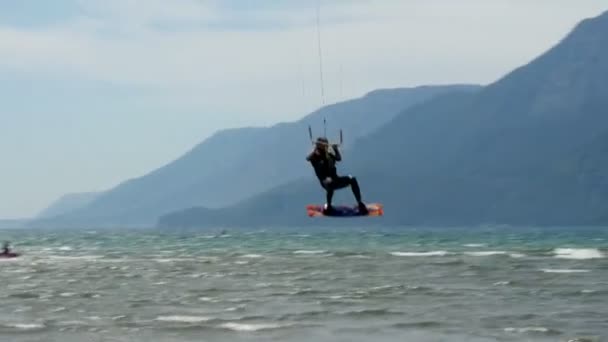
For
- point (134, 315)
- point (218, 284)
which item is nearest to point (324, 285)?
point (218, 284)

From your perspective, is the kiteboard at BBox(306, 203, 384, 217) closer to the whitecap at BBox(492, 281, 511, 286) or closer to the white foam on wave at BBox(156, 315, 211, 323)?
the white foam on wave at BBox(156, 315, 211, 323)

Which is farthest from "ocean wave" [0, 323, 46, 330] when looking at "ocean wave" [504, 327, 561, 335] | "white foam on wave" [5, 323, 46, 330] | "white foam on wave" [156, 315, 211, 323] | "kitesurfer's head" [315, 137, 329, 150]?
"ocean wave" [504, 327, 561, 335]

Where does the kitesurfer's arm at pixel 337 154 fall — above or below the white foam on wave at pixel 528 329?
above

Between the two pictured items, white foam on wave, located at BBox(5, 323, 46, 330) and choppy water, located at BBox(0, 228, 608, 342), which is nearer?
choppy water, located at BBox(0, 228, 608, 342)

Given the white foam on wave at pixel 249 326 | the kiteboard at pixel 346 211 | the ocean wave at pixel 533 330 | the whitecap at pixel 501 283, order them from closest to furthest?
the ocean wave at pixel 533 330, the kiteboard at pixel 346 211, the white foam on wave at pixel 249 326, the whitecap at pixel 501 283

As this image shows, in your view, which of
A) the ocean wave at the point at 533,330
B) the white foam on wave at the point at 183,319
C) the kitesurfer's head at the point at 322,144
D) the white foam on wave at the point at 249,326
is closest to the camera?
the kitesurfer's head at the point at 322,144

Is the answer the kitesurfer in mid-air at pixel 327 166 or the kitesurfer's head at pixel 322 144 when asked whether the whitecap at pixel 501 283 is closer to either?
the kitesurfer in mid-air at pixel 327 166

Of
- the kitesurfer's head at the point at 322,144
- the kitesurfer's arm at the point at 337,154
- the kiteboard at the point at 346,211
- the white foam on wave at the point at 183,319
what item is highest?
the kitesurfer's head at the point at 322,144

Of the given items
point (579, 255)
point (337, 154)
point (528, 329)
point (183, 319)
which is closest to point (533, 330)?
point (528, 329)

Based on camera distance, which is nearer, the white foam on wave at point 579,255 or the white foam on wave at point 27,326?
the white foam on wave at point 27,326

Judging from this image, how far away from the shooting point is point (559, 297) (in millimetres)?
47781

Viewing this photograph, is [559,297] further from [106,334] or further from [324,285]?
[106,334]

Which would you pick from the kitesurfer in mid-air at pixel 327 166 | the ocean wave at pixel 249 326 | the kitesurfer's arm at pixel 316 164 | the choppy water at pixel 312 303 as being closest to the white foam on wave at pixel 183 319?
the choppy water at pixel 312 303

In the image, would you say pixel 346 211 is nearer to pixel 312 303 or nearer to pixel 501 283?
pixel 312 303
